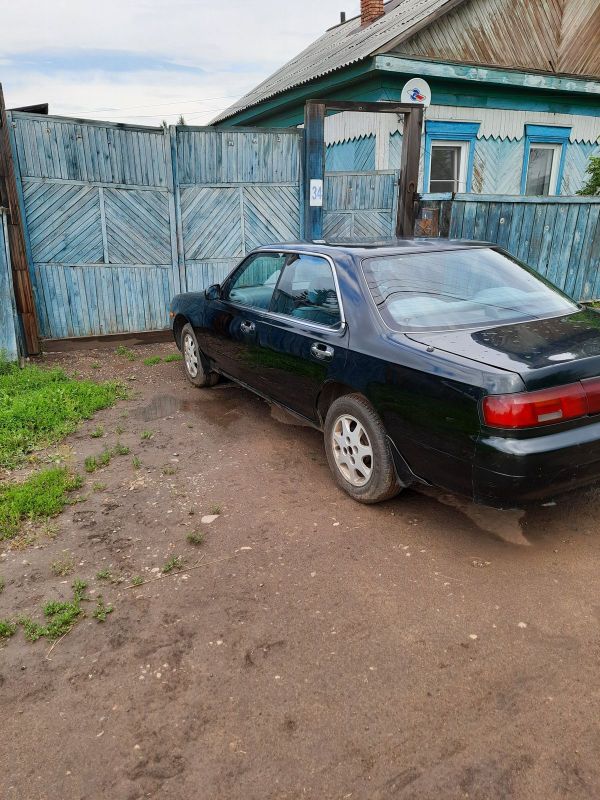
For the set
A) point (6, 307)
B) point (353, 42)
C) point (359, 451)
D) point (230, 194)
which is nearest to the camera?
point (359, 451)

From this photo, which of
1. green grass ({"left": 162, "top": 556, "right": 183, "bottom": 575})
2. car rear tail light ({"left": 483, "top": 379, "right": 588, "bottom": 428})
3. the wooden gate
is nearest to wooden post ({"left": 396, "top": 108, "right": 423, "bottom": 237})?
the wooden gate

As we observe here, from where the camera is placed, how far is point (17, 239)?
23.8 ft

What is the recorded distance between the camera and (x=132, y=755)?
2137mm

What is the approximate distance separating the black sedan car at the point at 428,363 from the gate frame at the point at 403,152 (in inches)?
159

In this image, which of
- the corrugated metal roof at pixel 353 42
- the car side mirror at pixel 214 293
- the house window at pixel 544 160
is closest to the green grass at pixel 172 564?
the car side mirror at pixel 214 293

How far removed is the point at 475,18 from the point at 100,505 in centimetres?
1214

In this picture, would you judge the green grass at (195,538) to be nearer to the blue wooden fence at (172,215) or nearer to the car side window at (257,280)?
the car side window at (257,280)

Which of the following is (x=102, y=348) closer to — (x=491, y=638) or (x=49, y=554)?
(x=49, y=554)

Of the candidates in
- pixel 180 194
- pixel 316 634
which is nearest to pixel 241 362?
pixel 316 634

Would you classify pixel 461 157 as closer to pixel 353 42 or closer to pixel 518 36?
pixel 518 36

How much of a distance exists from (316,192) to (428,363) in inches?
252

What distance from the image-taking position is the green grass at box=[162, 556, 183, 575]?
323cm

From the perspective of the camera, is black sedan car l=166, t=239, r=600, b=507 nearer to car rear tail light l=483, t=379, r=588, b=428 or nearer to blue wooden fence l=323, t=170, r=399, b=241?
car rear tail light l=483, t=379, r=588, b=428

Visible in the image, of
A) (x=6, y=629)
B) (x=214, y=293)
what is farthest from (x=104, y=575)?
(x=214, y=293)
